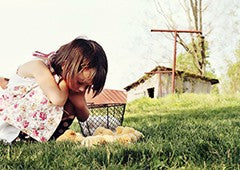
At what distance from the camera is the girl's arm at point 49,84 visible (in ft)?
8.34

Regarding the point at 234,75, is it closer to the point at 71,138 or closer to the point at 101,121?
the point at 101,121

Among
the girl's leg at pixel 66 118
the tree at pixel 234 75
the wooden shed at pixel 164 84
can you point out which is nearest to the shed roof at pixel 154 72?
the wooden shed at pixel 164 84

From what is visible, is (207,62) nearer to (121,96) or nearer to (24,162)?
(121,96)

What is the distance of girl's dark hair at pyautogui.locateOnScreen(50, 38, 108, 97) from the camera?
2496mm

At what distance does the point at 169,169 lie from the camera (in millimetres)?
1495

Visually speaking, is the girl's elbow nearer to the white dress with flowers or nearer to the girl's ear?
the white dress with flowers

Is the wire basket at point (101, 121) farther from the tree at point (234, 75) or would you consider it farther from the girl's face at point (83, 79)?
the tree at point (234, 75)

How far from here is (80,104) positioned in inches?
111

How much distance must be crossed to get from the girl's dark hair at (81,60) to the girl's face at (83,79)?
0.02 meters

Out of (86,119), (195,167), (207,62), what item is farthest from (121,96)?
(195,167)

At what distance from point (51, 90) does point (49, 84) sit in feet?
0.14

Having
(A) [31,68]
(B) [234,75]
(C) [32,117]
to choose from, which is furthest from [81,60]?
(B) [234,75]

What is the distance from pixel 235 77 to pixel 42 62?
19156 millimetres

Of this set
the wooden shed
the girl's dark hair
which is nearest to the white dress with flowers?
the girl's dark hair
